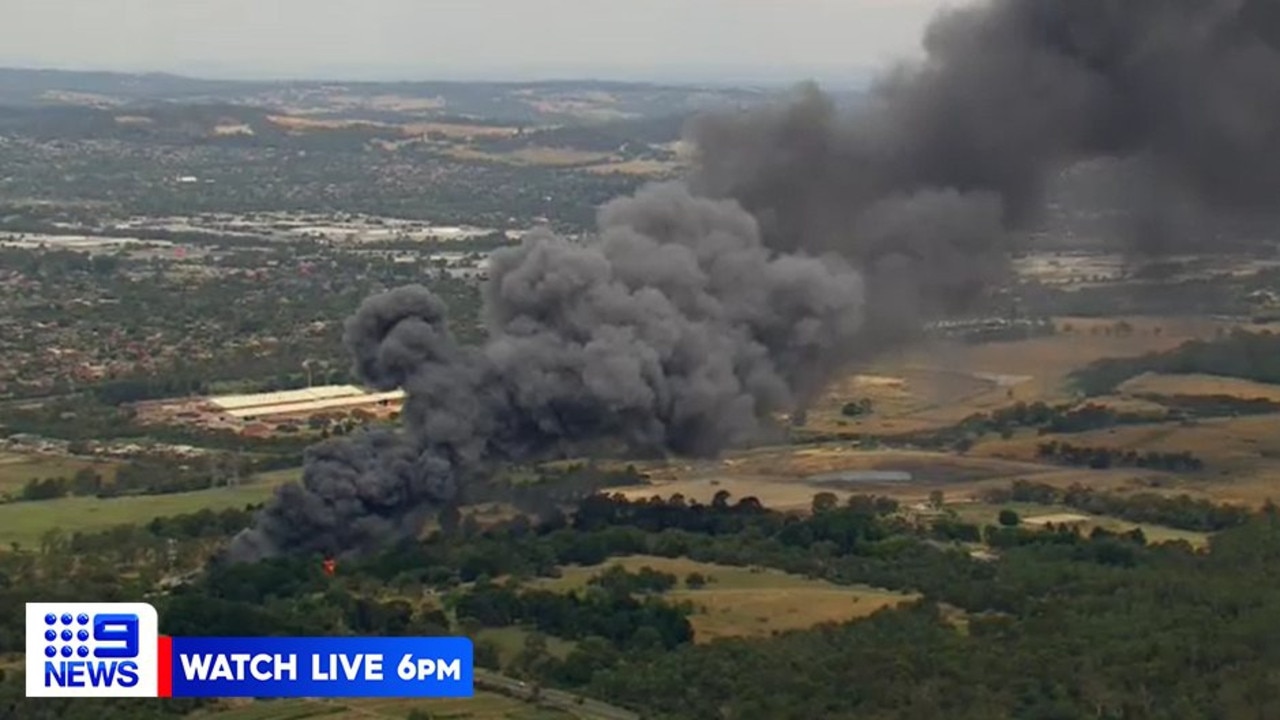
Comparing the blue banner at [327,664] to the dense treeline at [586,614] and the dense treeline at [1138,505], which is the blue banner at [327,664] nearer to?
the dense treeline at [586,614]

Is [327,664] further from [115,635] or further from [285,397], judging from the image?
[285,397]

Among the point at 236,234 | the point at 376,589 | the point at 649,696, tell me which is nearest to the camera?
the point at 649,696

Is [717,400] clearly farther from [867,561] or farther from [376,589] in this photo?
[376,589]

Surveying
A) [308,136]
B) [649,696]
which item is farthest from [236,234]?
[649,696]

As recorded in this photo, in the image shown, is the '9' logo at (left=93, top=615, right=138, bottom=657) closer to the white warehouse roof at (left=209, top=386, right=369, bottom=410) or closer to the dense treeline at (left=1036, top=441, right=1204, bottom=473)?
the dense treeline at (left=1036, top=441, right=1204, bottom=473)

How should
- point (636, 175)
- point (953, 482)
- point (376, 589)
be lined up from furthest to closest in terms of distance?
point (636, 175), point (953, 482), point (376, 589)

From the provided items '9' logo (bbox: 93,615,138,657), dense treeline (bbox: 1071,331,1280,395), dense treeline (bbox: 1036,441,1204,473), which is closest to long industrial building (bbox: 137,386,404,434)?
dense treeline (bbox: 1036,441,1204,473)

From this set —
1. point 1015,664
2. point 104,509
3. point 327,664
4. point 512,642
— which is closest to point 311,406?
point 104,509
